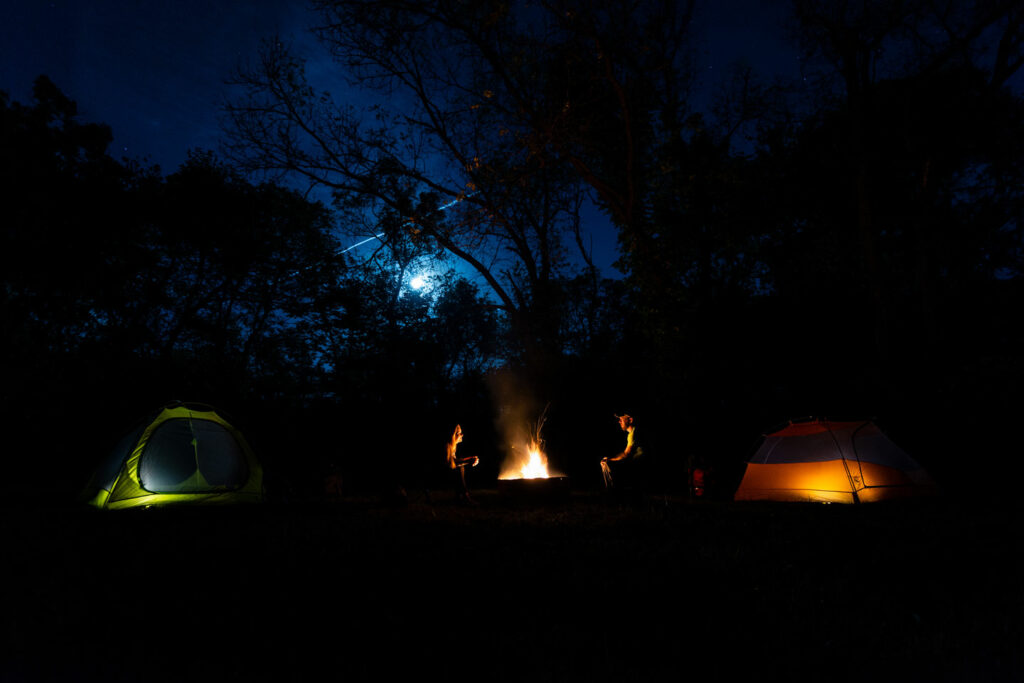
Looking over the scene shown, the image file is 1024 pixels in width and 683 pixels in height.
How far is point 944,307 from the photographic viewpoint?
18531mm

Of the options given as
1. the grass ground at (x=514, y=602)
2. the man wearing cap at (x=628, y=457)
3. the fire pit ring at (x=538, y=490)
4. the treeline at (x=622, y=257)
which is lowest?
the grass ground at (x=514, y=602)

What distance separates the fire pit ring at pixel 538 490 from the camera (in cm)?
1002

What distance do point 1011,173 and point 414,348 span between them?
2309cm

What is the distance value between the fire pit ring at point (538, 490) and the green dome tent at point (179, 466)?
4.64m

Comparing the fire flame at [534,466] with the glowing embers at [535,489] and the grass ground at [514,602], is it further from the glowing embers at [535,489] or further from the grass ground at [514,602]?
the grass ground at [514,602]

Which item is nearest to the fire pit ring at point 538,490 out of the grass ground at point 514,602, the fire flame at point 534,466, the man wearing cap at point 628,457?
the man wearing cap at point 628,457

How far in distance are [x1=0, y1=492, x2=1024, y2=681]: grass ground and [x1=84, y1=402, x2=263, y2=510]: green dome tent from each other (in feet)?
6.94

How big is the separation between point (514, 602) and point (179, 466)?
26.3 ft

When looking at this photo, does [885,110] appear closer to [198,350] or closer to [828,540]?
[828,540]

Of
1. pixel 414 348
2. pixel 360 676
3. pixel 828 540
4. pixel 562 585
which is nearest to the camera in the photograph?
pixel 360 676

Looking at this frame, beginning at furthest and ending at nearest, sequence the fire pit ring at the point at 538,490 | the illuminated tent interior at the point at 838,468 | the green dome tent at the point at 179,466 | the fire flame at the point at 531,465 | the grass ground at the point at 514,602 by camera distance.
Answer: the fire flame at the point at 531,465, the fire pit ring at the point at 538,490, the illuminated tent interior at the point at 838,468, the green dome tent at the point at 179,466, the grass ground at the point at 514,602

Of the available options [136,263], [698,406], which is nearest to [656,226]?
[698,406]

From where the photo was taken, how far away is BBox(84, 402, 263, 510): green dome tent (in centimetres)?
920

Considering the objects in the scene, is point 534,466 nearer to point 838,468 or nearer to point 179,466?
point 838,468
